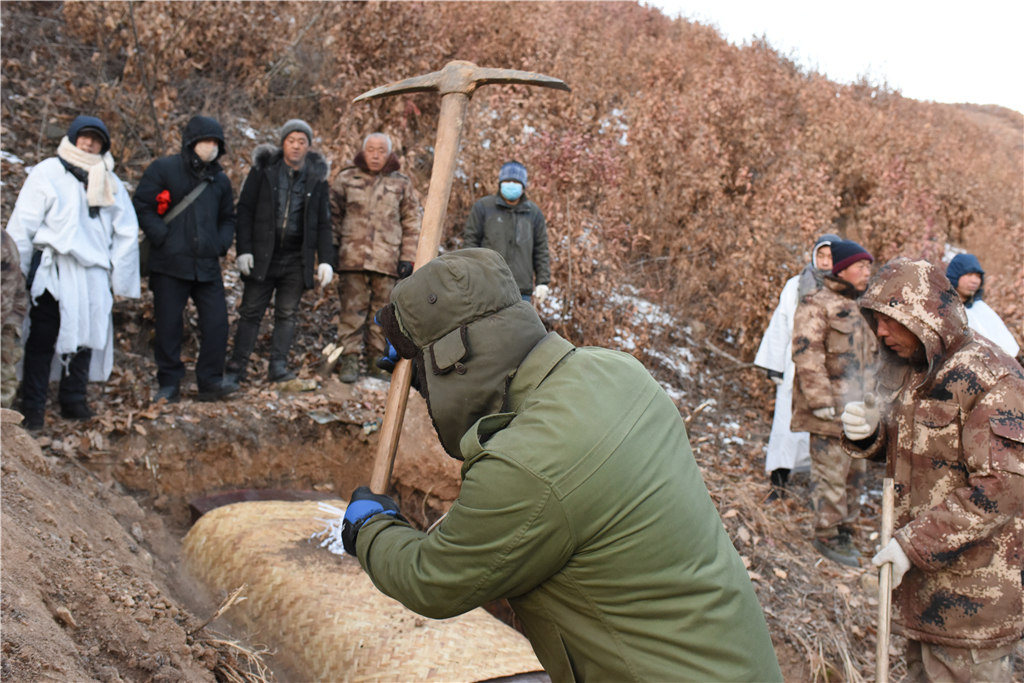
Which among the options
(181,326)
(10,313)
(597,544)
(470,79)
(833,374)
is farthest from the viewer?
(833,374)

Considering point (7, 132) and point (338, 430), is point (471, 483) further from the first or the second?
point (7, 132)

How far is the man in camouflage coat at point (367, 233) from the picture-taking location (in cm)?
552

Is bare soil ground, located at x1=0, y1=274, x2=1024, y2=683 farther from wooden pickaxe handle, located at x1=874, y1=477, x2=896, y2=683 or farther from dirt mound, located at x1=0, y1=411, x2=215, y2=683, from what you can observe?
wooden pickaxe handle, located at x1=874, y1=477, x2=896, y2=683

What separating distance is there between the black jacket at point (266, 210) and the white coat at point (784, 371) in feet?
11.8

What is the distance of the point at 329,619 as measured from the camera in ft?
9.55

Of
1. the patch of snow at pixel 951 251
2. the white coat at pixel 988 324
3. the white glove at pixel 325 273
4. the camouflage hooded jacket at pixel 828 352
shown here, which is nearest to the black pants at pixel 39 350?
the white glove at pixel 325 273

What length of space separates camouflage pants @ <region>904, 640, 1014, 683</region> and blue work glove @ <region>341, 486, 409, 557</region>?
2068mm

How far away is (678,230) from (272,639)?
7181mm

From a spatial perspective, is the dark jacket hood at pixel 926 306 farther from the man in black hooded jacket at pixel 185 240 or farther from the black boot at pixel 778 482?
the man in black hooded jacket at pixel 185 240

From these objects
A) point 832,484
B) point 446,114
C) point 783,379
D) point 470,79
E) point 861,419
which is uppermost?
point 470,79

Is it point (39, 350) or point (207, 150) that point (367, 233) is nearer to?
point (207, 150)

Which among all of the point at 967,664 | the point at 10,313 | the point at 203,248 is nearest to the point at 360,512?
the point at 967,664

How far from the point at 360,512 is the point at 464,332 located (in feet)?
2.19

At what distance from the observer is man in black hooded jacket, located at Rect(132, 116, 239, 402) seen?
15.4 feet
